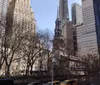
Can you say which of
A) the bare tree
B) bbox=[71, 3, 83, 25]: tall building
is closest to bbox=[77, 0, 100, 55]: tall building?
the bare tree

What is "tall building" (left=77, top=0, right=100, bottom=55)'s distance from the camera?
101375 millimetres

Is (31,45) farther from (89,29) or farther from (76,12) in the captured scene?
(76,12)

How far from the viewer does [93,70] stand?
40969mm

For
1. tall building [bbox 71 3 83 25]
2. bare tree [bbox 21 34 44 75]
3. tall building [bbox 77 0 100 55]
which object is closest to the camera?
bare tree [bbox 21 34 44 75]

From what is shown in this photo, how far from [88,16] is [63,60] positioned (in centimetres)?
8309

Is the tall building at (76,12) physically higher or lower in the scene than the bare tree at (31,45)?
higher

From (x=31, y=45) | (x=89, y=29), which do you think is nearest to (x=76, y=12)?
(x=89, y=29)

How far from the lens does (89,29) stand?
118 meters

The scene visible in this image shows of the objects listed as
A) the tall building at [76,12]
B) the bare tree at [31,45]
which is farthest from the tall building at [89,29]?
the tall building at [76,12]

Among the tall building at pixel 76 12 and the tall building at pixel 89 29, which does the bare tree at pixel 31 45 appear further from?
the tall building at pixel 76 12

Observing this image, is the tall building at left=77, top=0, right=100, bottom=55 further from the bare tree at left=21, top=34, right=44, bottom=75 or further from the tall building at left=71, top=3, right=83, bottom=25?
the tall building at left=71, top=3, right=83, bottom=25

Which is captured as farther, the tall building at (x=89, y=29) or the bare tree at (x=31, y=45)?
the tall building at (x=89, y=29)

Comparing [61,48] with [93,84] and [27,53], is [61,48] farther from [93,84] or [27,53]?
[93,84]

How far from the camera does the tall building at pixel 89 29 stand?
101 m
